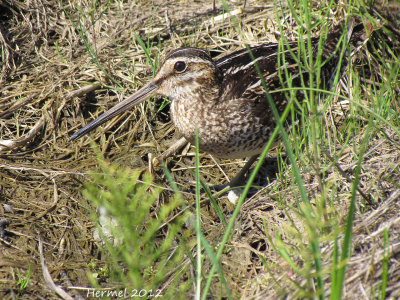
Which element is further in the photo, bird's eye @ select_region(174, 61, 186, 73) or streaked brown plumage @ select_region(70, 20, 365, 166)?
bird's eye @ select_region(174, 61, 186, 73)

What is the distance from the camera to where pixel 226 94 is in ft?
11.8

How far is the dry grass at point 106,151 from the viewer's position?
112 inches

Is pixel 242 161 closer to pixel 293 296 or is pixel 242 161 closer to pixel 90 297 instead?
pixel 90 297

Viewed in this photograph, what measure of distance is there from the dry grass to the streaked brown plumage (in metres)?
0.45

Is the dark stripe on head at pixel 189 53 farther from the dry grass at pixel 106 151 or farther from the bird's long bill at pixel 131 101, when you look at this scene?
the dry grass at pixel 106 151

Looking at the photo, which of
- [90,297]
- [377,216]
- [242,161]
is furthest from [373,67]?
[90,297]

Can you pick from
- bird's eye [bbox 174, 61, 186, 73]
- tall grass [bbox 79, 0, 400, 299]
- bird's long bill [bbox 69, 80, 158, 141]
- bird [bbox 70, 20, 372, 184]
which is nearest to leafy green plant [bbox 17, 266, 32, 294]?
tall grass [bbox 79, 0, 400, 299]

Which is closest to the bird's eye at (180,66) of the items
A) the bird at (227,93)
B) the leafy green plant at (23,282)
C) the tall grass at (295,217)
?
the bird at (227,93)

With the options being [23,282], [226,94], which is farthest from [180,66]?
[23,282]

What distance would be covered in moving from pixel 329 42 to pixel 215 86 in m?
0.99

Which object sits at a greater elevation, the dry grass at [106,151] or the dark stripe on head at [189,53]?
the dark stripe on head at [189,53]

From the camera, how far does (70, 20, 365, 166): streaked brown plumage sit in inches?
138

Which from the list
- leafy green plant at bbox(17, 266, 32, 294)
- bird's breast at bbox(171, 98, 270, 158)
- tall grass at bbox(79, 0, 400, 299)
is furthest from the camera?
bird's breast at bbox(171, 98, 270, 158)

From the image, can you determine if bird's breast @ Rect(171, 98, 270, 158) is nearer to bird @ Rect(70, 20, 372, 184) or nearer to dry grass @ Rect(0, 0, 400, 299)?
bird @ Rect(70, 20, 372, 184)
